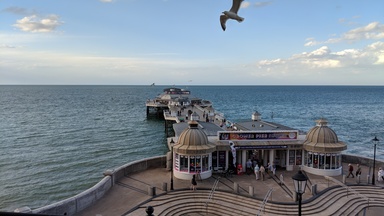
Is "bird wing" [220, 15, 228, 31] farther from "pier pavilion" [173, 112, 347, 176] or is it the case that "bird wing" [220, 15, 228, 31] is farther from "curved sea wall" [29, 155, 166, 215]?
"pier pavilion" [173, 112, 347, 176]

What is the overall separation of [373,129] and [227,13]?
6430cm

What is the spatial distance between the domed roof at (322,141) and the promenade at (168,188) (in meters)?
1.89

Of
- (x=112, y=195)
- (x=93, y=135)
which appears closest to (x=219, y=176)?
(x=112, y=195)

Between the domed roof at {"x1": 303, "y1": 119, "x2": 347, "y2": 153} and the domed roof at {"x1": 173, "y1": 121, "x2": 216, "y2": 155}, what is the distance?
6.95m

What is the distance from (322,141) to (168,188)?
11.2 meters

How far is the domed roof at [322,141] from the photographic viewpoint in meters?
22.8

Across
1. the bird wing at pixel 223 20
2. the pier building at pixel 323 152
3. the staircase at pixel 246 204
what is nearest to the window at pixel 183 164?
the staircase at pixel 246 204

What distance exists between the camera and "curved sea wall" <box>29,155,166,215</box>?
52.3ft

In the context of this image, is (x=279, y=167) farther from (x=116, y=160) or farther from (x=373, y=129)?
(x=373, y=129)

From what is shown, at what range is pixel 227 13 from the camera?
6.54 metres

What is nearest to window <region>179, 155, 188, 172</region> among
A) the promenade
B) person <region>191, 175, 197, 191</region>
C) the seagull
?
the promenade

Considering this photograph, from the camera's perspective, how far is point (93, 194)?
59.1ft

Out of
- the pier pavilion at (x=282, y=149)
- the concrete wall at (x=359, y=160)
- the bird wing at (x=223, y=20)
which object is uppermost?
the bird wing at (x=223, y=20)

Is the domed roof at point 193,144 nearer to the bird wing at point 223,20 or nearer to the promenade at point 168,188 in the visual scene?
the promenade at point 168,188
